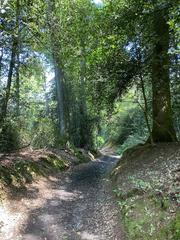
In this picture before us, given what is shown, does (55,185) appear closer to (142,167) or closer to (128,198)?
(142,167)

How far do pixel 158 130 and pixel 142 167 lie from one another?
2.85 metres

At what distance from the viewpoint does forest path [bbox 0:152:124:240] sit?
6.39 metres

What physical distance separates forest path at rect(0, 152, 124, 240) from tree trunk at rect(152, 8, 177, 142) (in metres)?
3.05

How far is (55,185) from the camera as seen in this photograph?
10.9 metres

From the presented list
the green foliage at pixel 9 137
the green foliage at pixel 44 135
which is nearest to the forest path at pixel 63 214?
the green foliage at pixel 9 137

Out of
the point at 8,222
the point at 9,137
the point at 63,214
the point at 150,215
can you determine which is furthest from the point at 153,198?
the point at 9,137

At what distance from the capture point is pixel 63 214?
7.76 metres

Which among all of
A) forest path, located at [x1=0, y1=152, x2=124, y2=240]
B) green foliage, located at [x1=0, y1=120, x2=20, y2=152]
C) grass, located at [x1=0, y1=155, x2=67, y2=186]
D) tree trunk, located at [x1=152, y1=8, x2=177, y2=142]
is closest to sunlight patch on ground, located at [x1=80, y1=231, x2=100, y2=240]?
forest path, located at [x1=0, y1=152, x2=124, y2=240]

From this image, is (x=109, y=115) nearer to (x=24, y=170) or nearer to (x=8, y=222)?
(x=24, y=170)

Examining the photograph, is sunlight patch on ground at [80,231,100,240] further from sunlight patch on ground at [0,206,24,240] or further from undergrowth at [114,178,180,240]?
sunlight patch on ground at [0,206,24,240]

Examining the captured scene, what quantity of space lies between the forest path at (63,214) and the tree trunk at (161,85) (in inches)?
120

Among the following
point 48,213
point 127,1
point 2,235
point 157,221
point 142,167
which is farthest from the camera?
point 127,1

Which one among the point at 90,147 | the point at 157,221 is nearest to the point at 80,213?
the point at 157,221

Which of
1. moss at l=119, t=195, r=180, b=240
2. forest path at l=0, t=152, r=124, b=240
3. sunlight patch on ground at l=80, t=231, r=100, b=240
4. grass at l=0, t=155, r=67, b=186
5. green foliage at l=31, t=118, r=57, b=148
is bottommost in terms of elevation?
sunlight patch on ground at l=80, t=231, r=100, b=240
